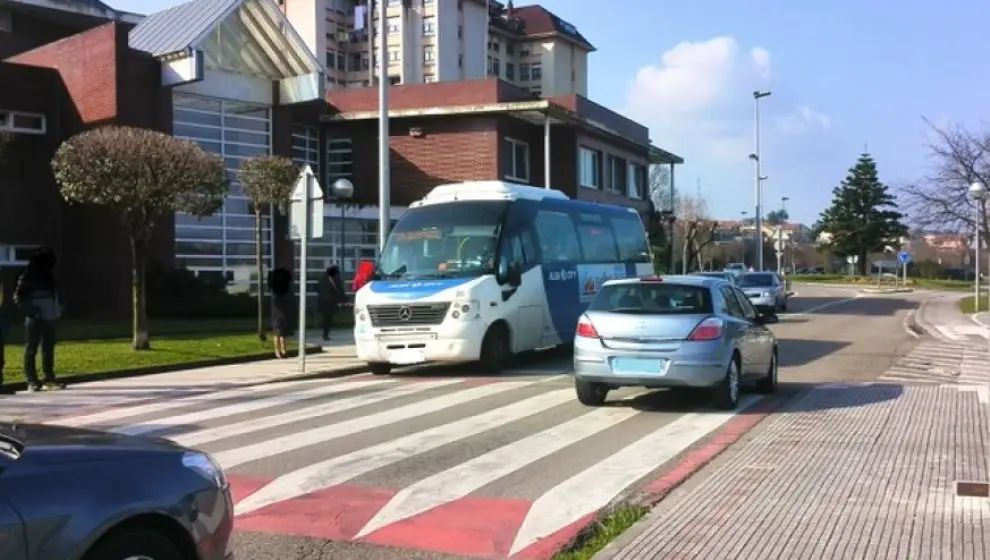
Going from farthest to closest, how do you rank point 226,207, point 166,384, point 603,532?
point 226,207, point 166,384, point 603,532

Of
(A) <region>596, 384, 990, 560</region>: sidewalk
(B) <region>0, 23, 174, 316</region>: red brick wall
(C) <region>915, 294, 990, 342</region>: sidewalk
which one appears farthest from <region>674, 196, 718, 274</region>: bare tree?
(A) <region>596, 384, 990, 560</region>: sidewalk

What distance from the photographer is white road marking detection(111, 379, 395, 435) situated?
35.1ft

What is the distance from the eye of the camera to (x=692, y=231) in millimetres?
61844

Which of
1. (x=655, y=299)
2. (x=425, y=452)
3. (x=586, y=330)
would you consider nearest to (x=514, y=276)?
(x=586, y=330)

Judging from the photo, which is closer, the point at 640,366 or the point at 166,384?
the point at 640,366

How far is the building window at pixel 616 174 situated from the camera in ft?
149

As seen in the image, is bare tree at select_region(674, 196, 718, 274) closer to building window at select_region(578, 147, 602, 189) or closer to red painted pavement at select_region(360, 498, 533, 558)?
building window at select_region(578, 147, 602, 189)

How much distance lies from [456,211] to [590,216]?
437 centimetres

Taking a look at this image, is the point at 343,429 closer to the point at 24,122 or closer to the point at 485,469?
the point at 485,469

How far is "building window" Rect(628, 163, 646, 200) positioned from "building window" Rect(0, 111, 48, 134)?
27.5 meters

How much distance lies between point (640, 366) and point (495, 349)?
4.98 meters

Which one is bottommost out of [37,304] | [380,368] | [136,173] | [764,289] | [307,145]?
[380,368]

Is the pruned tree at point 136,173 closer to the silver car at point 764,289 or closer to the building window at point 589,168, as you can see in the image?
the silver car at point 764,289

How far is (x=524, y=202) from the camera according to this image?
57.2 ft
